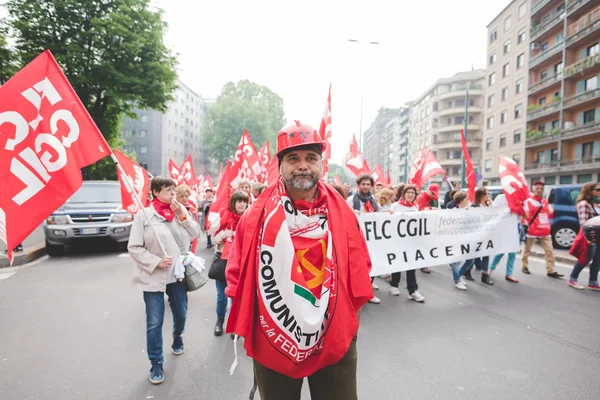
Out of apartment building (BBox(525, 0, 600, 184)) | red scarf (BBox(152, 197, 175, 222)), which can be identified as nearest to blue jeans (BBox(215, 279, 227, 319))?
red scarf (BBox(152, 197, 175, 222))

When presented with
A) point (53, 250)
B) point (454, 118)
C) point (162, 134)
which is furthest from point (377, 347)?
point (454, 118)

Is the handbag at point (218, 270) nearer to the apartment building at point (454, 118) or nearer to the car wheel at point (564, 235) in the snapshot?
the car wheel at point (564, 235)

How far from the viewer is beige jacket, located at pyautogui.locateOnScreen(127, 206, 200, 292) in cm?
316

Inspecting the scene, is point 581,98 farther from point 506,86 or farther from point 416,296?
point 416,296

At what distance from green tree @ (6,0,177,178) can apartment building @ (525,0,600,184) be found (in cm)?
3344

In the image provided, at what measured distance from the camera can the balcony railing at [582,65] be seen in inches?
1087

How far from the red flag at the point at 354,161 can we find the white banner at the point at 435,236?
394 cm

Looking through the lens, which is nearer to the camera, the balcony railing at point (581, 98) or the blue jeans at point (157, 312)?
the blue jeans at point (157, 312)

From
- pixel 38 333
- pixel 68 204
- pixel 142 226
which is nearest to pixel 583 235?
pixel 142 226

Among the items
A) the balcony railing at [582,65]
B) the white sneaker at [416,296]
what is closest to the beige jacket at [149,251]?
the white sneaker at [416,296]

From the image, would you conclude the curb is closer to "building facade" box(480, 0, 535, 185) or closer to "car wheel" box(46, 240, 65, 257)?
"car wheel" box(46, 240, 65, 257)

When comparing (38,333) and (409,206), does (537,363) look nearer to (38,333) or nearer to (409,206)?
(409,206)

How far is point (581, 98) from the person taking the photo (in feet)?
96.7

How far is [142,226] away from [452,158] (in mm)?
61120
